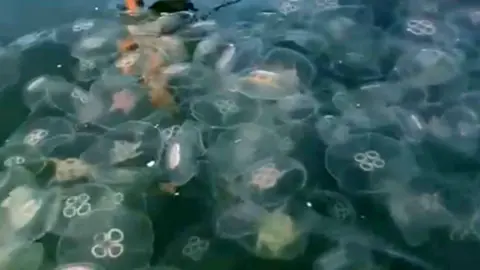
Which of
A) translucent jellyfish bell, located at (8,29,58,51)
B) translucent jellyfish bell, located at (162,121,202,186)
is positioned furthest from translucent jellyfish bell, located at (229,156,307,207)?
translucent jellyfish bell, located at (8,29,58,51)

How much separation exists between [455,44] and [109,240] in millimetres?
966

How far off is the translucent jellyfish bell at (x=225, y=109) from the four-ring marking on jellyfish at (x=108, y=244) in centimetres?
34

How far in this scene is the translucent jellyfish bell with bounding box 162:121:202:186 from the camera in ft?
4.23

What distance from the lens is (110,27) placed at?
5.38 feet

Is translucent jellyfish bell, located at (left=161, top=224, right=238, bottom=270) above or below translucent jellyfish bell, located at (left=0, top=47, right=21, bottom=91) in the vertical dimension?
below


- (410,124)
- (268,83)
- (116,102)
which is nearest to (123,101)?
(116,102)

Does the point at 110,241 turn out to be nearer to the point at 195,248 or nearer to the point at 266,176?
the point at 195,248

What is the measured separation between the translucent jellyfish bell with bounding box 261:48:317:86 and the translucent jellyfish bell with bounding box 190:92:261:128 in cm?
13

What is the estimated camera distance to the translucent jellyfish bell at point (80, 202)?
1.21 metres

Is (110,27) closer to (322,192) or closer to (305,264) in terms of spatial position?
(322,192)

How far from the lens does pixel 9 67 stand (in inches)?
61.7

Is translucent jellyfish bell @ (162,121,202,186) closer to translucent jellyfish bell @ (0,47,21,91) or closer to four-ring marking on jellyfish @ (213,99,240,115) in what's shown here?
four-ring marking on jellyfish @ (213,99,240,115)

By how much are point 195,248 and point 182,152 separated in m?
0.23

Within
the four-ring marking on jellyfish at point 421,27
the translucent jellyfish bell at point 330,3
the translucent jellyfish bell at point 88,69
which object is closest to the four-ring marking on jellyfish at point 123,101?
the translucent jellyfish bell at point 88,69
